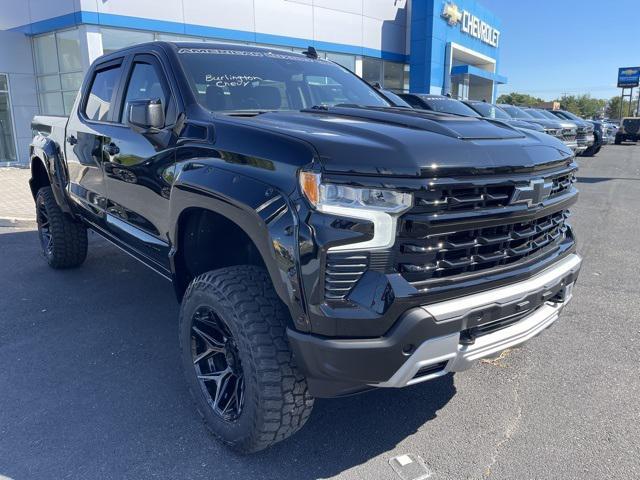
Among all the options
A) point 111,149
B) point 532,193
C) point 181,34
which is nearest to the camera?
point 532,193

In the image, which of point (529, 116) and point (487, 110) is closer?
point (487, 110)

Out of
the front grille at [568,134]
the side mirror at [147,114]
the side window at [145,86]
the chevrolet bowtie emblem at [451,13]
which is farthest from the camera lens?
the chevrolet bowtie emblem at [451,13]

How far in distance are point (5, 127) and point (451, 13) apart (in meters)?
19.7

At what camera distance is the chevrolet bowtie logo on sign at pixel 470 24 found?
24.7 metres

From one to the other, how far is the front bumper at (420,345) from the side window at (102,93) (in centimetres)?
A: 275

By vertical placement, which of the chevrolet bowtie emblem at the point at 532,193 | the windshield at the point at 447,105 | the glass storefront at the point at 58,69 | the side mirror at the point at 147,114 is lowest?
the chevrolet bowtie emblem at the point at 532,193

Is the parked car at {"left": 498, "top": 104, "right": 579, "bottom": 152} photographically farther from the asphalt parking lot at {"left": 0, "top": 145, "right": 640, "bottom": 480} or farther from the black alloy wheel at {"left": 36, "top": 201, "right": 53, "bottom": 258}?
the black alloy wheel at {"left": 36, "top": 201, "right": 53, "bottom": 258}

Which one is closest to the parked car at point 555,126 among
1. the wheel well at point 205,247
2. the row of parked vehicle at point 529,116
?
the row of parked vehicle at point 529,116

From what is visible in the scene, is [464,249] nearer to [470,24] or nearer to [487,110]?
[487,110]

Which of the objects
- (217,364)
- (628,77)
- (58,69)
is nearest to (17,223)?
(217,364)

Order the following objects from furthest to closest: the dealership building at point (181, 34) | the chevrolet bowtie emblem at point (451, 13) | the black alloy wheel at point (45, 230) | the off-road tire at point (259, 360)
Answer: the chevrolet bowtie emblem at point (451, 13), the dealership building at point (181, 34), the black alloy wheel at point (45, 230), the off-road tire at point (259, 360)

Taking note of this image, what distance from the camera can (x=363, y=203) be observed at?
1.97 meters

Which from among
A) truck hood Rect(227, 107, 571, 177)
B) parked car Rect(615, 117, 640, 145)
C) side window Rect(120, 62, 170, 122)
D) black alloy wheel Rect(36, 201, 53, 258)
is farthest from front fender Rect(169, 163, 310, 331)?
parked car Rect(615, 117, 640, 145)

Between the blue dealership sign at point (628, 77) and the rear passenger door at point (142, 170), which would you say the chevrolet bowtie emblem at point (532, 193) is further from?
the blue dealership sign at point (628, 77)
